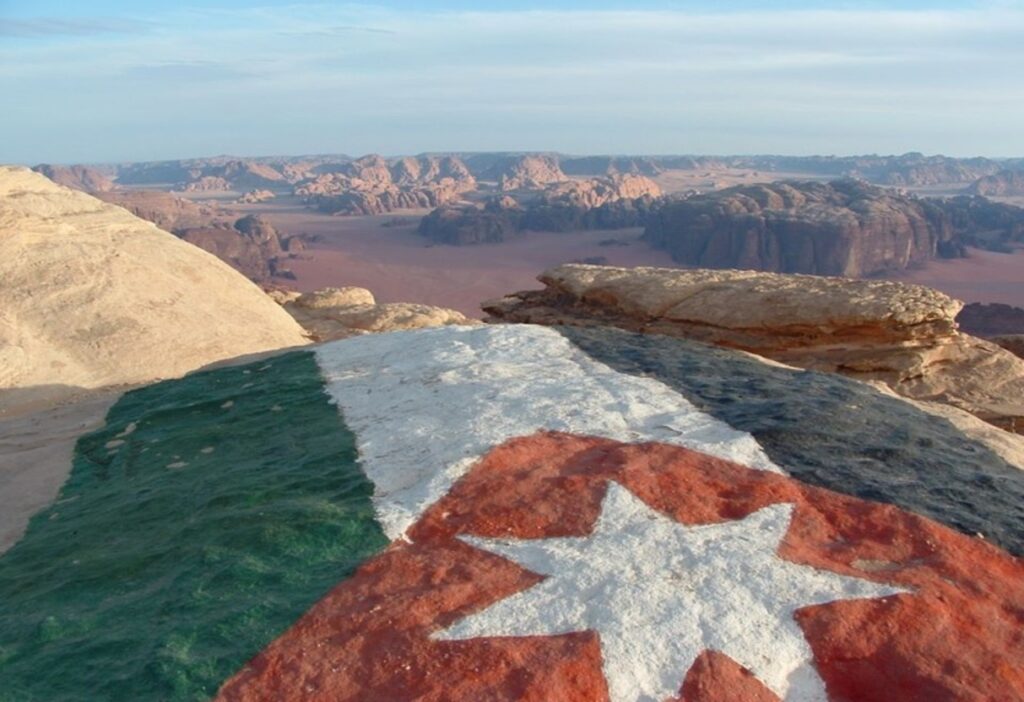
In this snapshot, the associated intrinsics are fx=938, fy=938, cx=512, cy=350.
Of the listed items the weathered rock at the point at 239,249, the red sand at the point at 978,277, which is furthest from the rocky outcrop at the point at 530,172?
the weathered rock at the point at 239,249

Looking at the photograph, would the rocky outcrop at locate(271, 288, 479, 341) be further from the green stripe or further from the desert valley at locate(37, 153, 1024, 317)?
the desert valley at locate(37, 153, 1024, 317)

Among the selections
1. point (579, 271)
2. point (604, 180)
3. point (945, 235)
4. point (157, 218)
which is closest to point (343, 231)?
point (157, 218)

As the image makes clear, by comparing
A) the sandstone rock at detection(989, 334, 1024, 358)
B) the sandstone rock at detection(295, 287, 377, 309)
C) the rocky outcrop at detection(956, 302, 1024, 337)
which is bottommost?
the rocky outcrop at detection(956, 302, 1024, 337)

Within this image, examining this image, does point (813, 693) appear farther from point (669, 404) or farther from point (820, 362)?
point (820, 362)

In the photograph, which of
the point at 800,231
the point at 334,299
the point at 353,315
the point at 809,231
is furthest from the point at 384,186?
the point at 353,315

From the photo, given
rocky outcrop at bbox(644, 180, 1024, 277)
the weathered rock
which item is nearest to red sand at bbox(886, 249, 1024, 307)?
rocky outcrop at bbox(644, 180, 1024, 277)

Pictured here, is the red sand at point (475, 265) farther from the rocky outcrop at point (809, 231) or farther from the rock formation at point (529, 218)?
the rocky outcrop at point (809, 231)
